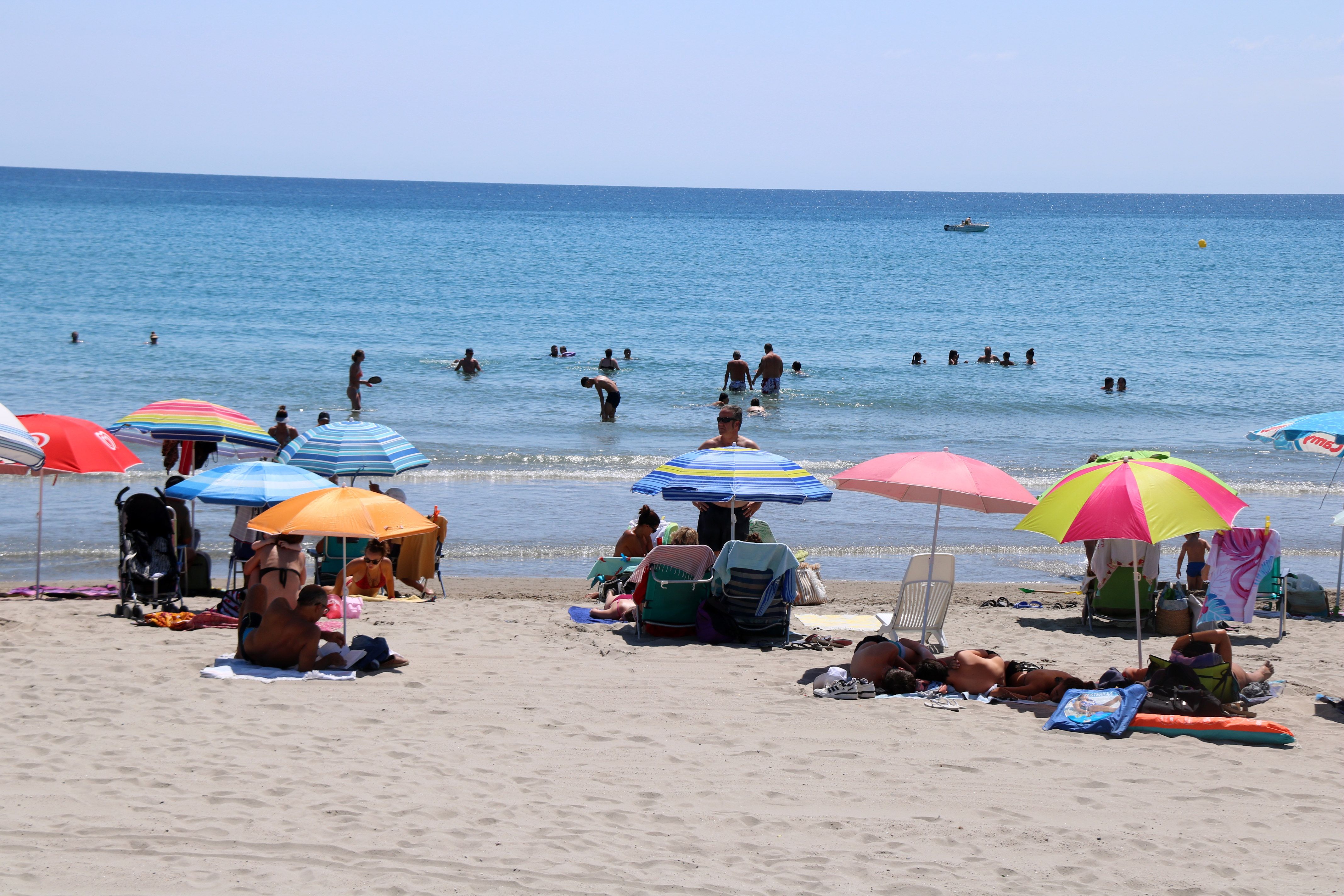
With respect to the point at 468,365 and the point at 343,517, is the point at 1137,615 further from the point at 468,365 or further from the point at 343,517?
the point at 468,365

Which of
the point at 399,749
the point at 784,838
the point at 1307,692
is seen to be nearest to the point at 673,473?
the point at 399,749

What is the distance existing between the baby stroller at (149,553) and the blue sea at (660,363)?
267 cm

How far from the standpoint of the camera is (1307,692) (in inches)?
289

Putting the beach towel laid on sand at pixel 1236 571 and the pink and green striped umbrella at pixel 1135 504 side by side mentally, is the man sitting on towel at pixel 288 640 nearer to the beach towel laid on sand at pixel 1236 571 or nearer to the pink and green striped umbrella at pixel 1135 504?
the pink and green striped umbrella at pixel 1135 504

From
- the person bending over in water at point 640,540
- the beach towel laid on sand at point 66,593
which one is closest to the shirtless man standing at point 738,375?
the person bending over in water at point 640,540

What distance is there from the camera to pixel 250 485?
8.52 meters

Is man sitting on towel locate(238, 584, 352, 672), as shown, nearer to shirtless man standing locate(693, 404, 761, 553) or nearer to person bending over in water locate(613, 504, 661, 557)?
shirtless man standing locate(693, 404, 761, 553)

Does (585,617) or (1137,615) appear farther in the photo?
(585,617)

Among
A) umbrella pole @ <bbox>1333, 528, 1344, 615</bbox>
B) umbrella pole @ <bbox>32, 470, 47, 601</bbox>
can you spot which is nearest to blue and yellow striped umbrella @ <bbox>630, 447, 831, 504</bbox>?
umbrella pole @ <bbox>1333, 528, 1344, 615</bbox>

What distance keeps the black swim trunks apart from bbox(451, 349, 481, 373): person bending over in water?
17405 mm

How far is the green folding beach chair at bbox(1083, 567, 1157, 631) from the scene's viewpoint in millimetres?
9391

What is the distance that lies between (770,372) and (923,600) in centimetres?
1564

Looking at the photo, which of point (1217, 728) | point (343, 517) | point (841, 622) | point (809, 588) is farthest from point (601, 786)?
point (809, 588)

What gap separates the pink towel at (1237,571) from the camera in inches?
363
